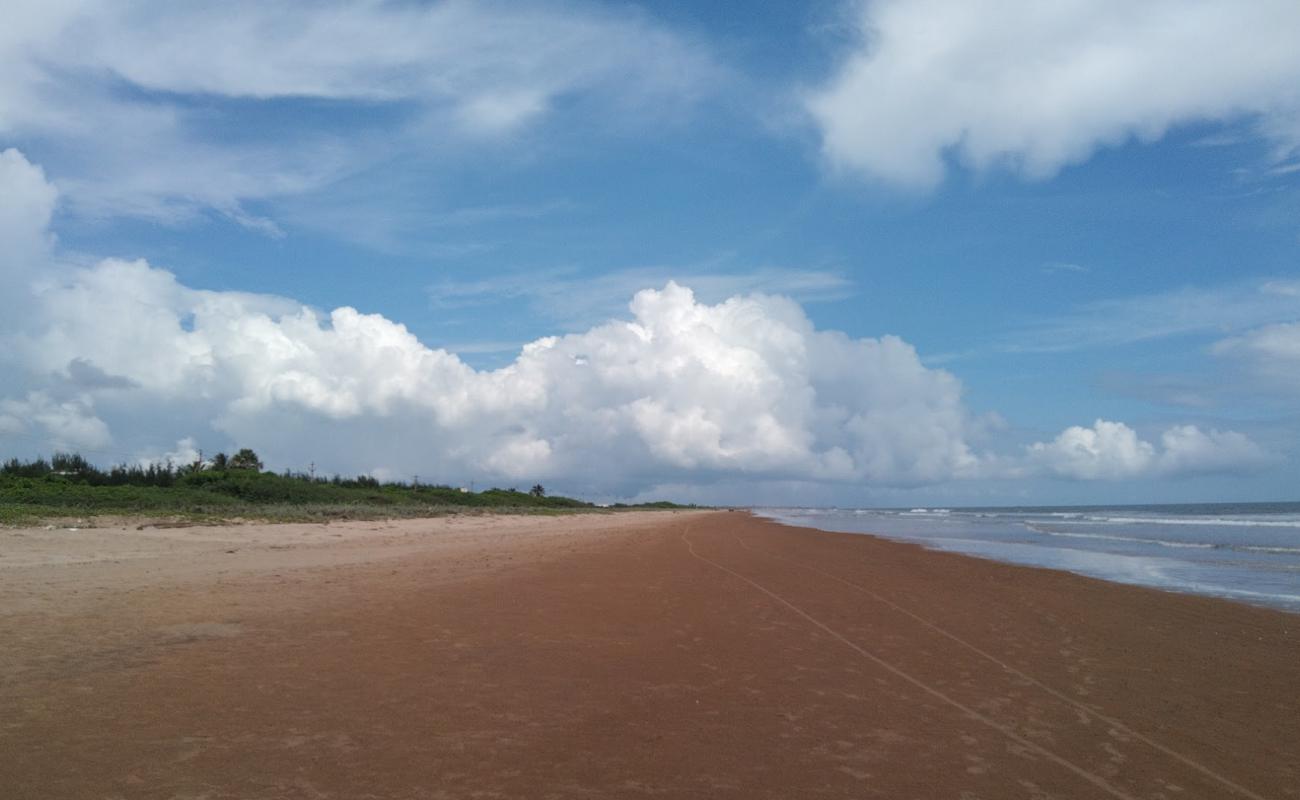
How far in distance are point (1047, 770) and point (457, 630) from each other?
7.96 m

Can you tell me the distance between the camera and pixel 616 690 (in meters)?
8.95

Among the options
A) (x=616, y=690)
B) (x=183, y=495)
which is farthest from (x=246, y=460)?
(x=616, y=690)

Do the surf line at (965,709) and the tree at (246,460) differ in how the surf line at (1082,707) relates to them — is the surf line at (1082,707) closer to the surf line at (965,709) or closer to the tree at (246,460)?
the surf line at (965,709)

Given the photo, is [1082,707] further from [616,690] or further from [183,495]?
→ [183,495]

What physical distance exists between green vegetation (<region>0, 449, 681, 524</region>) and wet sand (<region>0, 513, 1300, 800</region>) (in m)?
21.2

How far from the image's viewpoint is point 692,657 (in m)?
10.7

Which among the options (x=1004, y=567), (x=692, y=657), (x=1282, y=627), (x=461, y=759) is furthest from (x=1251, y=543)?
(x=461, y=759)

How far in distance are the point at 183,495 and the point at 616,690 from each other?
4471 cm

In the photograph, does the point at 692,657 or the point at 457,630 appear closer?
the point at 692,657

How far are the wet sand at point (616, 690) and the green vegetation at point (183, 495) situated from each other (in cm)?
2117

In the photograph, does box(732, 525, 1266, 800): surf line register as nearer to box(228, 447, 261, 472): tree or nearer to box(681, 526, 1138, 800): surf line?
box(681, 526, 1138, 800): surf line

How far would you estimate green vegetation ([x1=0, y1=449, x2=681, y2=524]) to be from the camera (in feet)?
120

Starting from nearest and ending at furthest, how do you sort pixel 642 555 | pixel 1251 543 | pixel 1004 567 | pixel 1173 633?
1. pixel 1173 633
2. pixel 1004 567
3. pixel 642 555
4. pixel 1251 543

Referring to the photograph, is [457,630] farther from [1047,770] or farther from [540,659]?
[1047,770]
